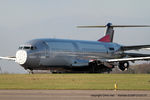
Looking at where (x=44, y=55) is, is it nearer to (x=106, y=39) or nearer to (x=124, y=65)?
(x=124, y=65)

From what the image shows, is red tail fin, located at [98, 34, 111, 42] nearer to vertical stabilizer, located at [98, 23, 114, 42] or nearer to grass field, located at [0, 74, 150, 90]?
vertical stabilizer, located at [98, 23, 114, 42]

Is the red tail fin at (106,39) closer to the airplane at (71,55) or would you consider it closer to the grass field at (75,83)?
the airplane at (71,55)

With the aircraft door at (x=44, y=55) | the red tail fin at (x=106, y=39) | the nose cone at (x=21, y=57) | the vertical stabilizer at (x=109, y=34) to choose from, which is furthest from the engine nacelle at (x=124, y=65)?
the nose cone at (x=21, y=57)

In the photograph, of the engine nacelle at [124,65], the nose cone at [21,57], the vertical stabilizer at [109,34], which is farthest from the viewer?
the vertical stabilizer at [109,34]

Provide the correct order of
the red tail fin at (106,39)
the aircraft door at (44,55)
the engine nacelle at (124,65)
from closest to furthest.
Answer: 1. the aircraft door at (44,55)
2. the engine nacelle at (124,65)
3. the red tail fin at (106,39)

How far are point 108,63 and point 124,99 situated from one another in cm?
5147

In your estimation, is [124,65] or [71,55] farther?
[124,65]

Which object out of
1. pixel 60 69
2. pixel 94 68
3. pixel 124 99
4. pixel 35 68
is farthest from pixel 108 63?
pixel 124 99

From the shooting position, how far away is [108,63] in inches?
3012

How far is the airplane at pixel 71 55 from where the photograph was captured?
222 feet

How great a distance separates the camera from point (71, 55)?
244ft

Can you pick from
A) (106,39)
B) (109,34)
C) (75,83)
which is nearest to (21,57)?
(75,83)

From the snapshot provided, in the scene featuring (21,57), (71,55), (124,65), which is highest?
(71,55)

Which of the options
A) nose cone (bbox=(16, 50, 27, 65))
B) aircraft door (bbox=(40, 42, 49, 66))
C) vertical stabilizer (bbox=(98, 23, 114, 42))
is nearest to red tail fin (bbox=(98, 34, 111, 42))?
vertical stabilizer (bbox=(98, 23, 114, 42))
